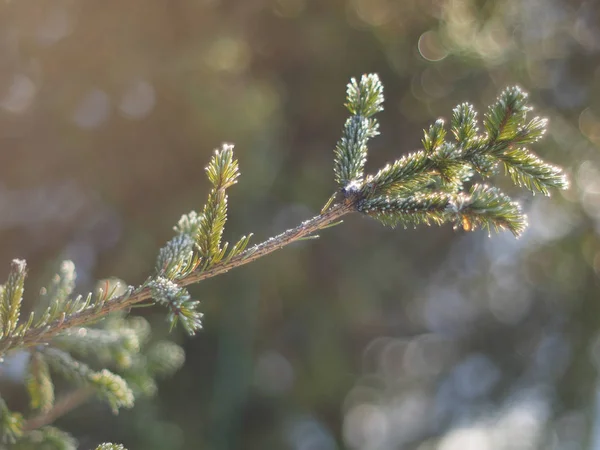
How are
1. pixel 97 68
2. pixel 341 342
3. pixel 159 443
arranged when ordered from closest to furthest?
pixel 159 443
pixel 97 68
pixel 341 342

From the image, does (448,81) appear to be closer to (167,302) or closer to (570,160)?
(570,160)

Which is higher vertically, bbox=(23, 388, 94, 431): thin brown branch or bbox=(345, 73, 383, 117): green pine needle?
bbox=(345, 73, 383, 117): green pine needle

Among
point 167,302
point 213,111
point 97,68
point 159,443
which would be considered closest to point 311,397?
point 159,443

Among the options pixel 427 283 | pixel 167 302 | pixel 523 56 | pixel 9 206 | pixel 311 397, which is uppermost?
pixel 523 56

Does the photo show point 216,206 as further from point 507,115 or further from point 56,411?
point 56,411

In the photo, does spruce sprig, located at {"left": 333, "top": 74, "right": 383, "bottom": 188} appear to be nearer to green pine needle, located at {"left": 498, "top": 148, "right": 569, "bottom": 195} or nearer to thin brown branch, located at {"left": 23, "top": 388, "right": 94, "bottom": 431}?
green pine needle, located at {"left": 498, "top": 148, "right": 569, "bottom": 195}

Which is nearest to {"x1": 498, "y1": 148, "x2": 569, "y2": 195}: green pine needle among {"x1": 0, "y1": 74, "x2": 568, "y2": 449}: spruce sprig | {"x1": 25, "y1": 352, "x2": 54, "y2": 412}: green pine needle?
{"x1": 0, "y1": 74, "x2": 568, "y2": 449}: spruce sprig

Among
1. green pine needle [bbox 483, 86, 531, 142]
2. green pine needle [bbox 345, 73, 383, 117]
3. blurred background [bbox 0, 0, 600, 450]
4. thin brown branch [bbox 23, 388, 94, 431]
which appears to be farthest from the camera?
blurred background [bbox 0, 0, 600, 450]

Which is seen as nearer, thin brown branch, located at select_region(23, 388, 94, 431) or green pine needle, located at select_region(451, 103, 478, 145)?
green pine needle, located at select_region(451, 103, 478, 145)
